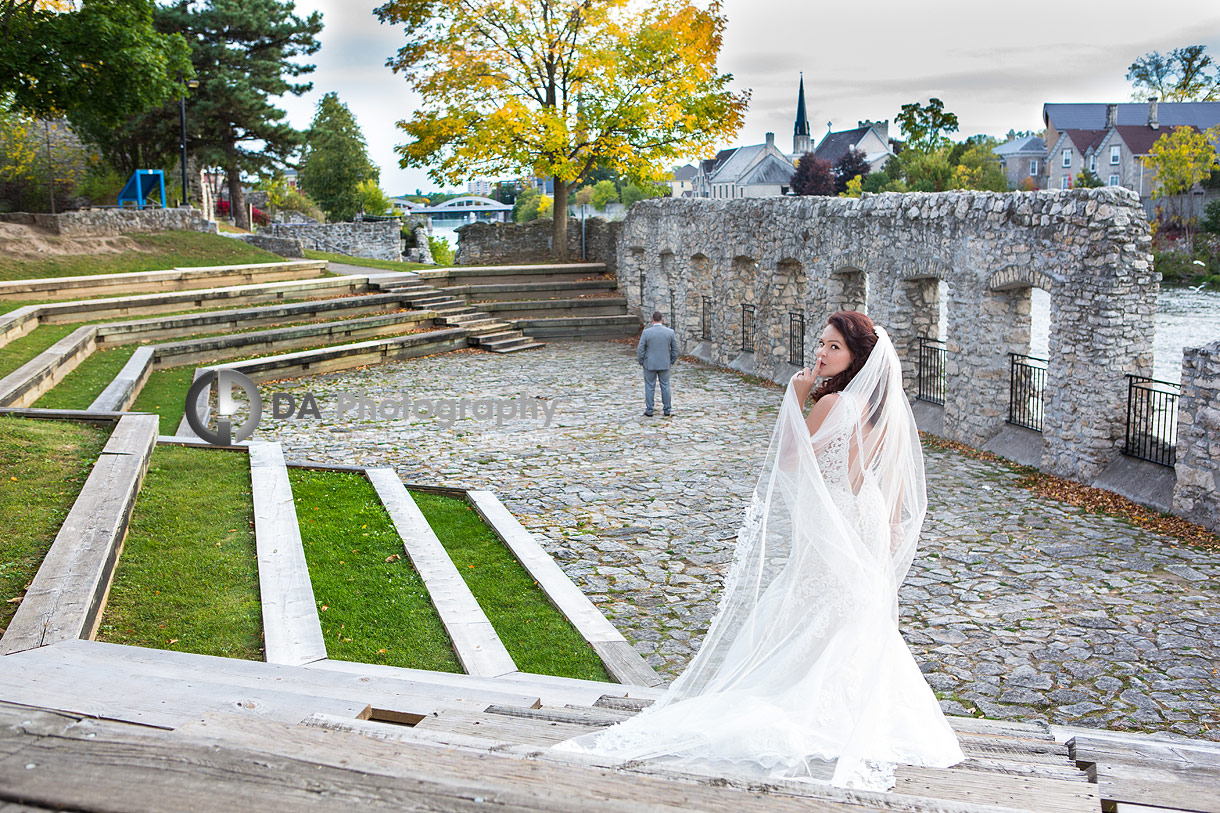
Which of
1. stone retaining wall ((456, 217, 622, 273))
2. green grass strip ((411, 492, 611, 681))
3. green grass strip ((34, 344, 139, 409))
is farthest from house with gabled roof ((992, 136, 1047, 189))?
green grass strip ((411, 492, 611, 681))

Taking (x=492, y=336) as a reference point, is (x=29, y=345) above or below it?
above

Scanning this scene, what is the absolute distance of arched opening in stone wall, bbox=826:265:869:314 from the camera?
53.8 feet

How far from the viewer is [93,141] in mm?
32438

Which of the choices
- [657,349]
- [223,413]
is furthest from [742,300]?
[223,413]

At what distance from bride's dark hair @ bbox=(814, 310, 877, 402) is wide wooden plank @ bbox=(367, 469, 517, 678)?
8.18 feet

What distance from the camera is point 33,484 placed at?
7355 mm

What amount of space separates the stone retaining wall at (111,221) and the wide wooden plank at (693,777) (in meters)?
25.4

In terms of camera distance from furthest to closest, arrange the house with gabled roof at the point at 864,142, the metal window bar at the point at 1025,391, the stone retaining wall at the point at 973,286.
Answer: the house with gabled roof at the point at 864,142, the metal window bar at the point at 1025,391, the stone retaining wall at the point at 973,286

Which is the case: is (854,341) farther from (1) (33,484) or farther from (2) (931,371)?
(2) (931,371)

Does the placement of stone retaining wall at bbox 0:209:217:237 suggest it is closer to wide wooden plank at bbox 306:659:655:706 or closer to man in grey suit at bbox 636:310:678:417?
man in grey suit at bbox 636:310:678:417

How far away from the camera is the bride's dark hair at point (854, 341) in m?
4.47

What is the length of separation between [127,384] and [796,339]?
1113 centimetres

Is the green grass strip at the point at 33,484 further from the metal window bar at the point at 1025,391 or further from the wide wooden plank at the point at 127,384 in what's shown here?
the metal window bar at the point at 1025,391

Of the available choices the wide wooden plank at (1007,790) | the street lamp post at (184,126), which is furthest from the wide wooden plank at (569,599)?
the street lamp post at (184,126)
